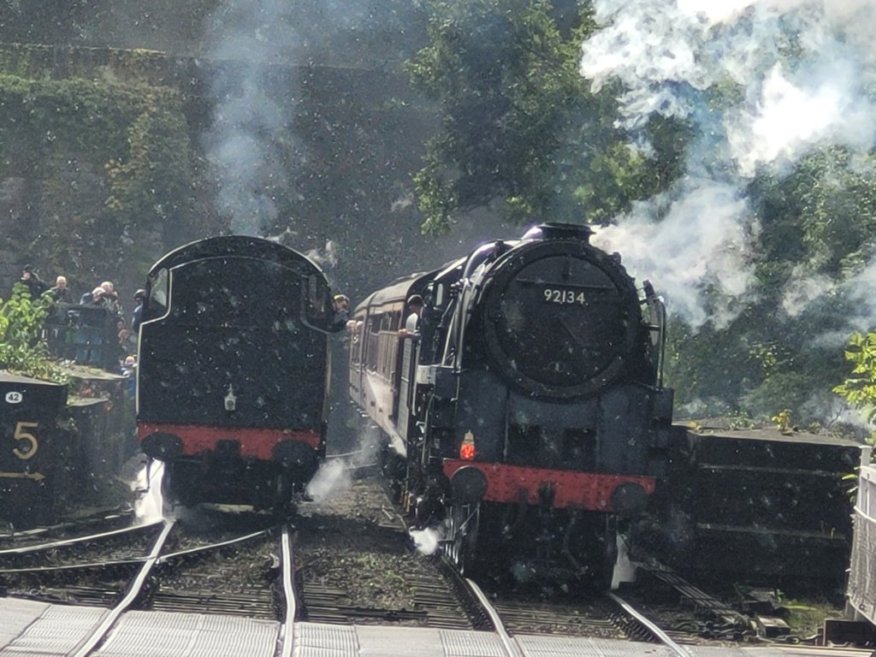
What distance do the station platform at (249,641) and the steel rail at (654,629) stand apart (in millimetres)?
47

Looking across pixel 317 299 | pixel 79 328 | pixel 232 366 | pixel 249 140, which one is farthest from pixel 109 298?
pixel 249 140

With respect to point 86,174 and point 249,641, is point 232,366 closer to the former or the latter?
point 249,641

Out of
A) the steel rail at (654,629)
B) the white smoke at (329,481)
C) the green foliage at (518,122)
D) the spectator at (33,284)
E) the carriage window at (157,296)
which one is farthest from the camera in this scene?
the green foliage at (518,122)

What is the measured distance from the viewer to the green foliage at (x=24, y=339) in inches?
606

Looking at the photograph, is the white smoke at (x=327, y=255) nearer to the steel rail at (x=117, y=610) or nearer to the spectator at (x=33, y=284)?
the spectator at (x=33, y=284)

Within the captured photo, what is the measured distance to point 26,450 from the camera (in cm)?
1334

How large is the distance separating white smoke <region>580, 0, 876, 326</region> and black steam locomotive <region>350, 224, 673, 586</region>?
5845 millimetres

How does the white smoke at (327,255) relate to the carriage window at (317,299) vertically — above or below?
above

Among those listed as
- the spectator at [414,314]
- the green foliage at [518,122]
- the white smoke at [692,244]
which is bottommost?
the spectator at [414,314]

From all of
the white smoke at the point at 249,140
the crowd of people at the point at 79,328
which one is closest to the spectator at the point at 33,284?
the crowd of people at the point at 79,328

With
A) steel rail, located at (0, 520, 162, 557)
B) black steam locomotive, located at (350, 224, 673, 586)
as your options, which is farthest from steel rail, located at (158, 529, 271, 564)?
black steam locomotive, located at (350, 224, 673, 586)

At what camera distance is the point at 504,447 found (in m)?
11.4

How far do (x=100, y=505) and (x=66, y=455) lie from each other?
1.51 metres

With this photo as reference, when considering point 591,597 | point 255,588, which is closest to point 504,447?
point 591,597
